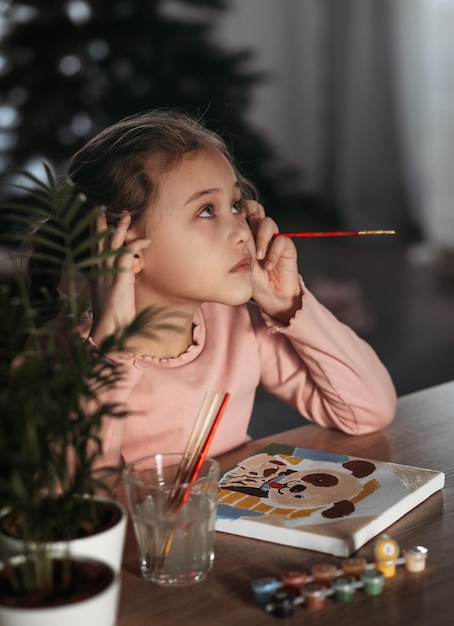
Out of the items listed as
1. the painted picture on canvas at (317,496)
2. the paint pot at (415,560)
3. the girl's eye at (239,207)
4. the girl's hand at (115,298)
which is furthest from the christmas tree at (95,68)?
the paint pot at (415,560)

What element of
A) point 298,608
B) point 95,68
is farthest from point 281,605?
point 95,68

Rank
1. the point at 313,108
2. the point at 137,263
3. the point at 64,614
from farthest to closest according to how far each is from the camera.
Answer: the point at 313,108 → the point at 137,263 → the point at 64,614

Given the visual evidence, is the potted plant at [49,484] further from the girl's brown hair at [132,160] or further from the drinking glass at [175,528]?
the girl's brown hair at [132,160]

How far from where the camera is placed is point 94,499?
2.73 ft

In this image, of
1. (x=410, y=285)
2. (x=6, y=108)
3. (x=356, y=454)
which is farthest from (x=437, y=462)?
(x=410, y=285)

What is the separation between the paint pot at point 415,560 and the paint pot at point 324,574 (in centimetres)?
8

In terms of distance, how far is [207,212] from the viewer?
4.40ft

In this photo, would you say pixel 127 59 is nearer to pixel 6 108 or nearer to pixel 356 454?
pixel 6 108

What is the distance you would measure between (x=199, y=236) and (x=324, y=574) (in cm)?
56

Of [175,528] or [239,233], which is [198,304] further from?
[175,528]

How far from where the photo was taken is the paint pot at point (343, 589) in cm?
88

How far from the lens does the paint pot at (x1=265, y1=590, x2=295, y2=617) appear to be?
2.83ft

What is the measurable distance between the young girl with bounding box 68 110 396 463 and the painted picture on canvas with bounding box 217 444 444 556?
0.60 feet

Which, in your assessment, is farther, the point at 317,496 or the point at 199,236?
the point at 199,236
